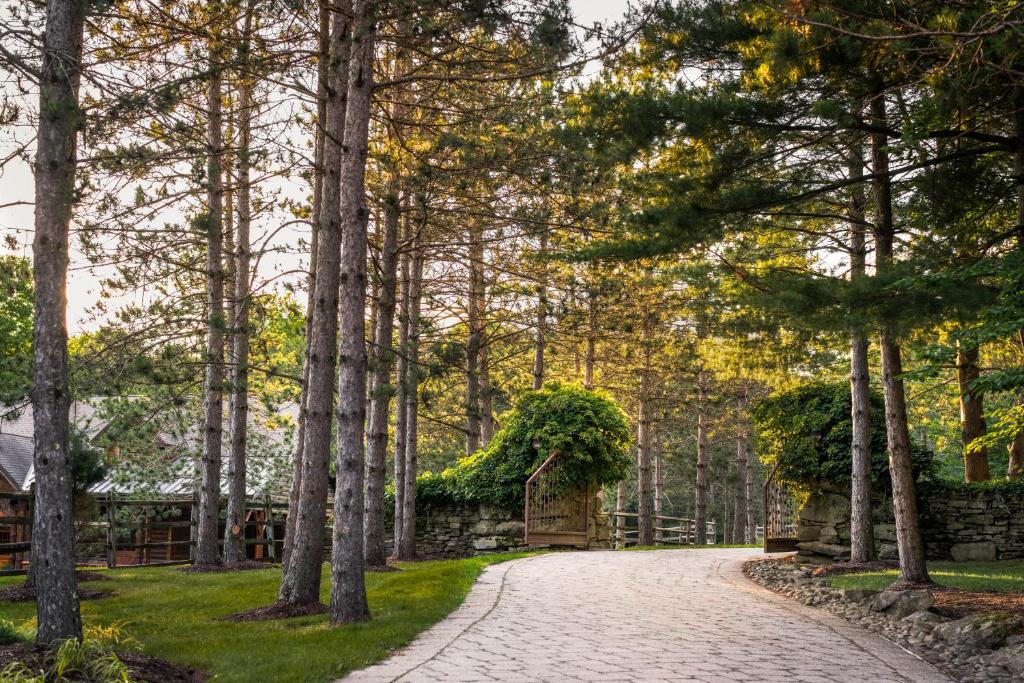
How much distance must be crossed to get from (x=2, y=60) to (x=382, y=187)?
637 cm

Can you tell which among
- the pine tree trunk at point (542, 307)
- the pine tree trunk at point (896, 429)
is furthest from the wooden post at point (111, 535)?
the pine tree trunk at point (896, 429)

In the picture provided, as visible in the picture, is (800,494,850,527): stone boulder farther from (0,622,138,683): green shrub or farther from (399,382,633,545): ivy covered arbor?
(0,622,138,683): green shrub

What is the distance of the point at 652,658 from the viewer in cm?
681

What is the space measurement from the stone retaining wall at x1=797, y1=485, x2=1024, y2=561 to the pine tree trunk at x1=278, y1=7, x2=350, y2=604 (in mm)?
9616

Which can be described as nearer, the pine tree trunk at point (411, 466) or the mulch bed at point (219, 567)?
the mulch bed at point (219, 567)

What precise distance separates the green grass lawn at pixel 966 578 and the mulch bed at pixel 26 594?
976cm

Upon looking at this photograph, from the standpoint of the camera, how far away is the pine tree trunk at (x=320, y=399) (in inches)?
361

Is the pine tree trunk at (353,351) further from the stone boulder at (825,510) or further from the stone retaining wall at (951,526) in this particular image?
the stone boulder at (825,510)

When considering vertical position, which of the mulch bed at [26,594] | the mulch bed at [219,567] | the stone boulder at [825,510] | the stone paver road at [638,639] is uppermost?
the stone boulder at [825,510]

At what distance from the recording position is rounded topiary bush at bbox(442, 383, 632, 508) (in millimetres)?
17562

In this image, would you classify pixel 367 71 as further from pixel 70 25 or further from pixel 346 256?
pixel 70 25

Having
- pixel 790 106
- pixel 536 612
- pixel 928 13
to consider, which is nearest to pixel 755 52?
pixel 790 106

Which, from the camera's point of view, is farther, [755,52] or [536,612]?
[755,52]

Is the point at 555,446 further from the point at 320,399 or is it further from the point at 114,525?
the point at 320,399
